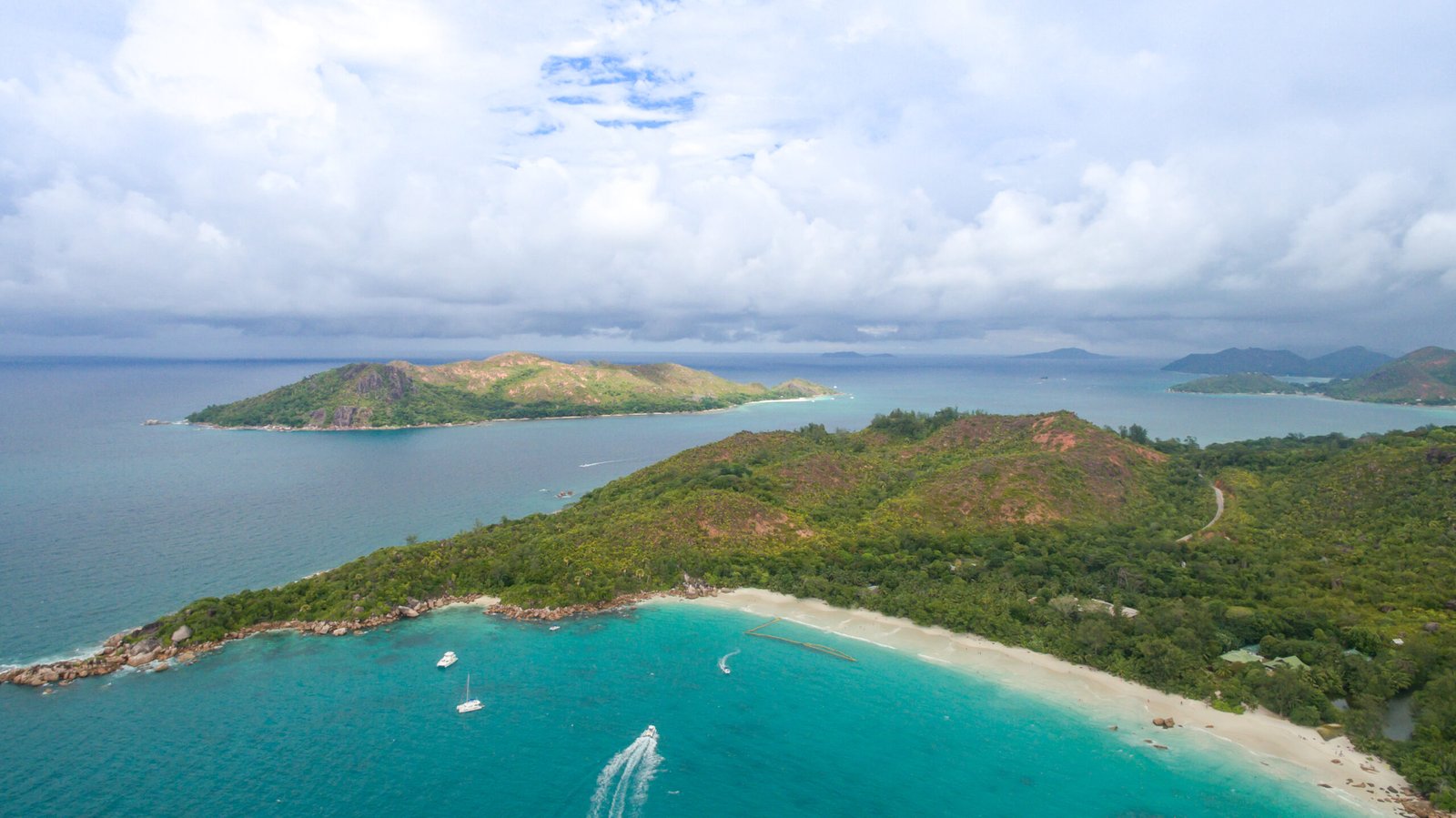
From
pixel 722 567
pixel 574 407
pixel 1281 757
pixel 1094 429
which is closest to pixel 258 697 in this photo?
pixel 722 567

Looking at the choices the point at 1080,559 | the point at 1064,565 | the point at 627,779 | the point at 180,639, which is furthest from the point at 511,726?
the point at 1080,559

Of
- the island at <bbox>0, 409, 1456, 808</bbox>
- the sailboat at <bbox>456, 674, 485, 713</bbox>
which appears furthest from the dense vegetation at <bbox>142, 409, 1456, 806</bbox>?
the sailboat at <bbox>456, 674, 485, 713</bbox>

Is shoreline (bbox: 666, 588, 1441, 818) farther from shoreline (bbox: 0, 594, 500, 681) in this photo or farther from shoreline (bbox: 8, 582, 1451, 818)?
shoreline (bbox: 0, 594, 500, 681)

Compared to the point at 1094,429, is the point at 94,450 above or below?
below

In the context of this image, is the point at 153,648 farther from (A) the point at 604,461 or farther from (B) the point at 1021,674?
(A) the point at 604,461

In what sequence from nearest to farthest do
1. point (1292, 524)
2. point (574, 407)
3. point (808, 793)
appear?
point (808, 793)
point (1292, 524)
point (574, 407)

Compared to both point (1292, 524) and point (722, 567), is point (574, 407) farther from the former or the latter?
point (1292, 524)
